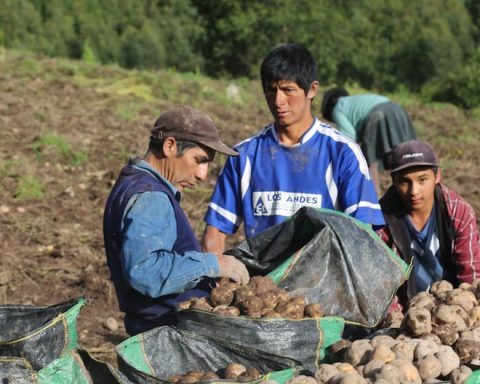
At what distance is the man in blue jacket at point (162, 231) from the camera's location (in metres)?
2.95

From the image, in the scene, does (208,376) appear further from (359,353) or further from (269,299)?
(359,353)

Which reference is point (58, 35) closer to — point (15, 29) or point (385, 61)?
point (15, 29)

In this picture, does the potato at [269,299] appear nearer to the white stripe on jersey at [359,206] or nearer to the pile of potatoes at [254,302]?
the pile of potatoes at [254,302]

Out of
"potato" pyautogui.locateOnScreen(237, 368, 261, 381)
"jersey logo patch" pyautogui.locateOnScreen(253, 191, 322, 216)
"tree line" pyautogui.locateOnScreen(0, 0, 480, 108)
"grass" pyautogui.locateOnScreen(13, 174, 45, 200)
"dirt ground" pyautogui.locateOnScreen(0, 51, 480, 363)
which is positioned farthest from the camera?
"tree line" pyautogui.locateOnScreen(0, 0, 480, 108)

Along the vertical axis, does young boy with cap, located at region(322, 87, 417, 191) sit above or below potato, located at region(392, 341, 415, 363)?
above

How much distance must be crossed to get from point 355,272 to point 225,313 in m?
0.60

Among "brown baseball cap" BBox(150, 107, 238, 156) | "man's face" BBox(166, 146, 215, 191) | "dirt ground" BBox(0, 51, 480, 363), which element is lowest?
"dirt ground" BBox(0, 51, 480, 363)

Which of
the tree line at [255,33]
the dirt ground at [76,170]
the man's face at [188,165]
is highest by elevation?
the tree line at [255,33]

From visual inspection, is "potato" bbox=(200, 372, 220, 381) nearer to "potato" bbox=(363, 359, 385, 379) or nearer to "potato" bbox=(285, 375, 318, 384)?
"potato" bbox=(285, 375, 318, 384)

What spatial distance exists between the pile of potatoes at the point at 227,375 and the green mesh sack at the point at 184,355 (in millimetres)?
50

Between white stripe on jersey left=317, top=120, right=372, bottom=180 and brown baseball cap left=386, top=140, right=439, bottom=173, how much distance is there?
0.52m

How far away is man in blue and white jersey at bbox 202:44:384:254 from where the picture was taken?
12.0ft

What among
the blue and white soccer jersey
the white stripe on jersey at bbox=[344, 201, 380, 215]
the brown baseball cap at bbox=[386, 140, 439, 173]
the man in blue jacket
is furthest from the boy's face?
the brown baseball cap at bbox=[386, 140, 439, 173]

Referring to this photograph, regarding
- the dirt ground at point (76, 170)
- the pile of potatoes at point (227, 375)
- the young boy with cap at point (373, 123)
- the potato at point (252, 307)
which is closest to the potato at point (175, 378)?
the pile of potatoes at point (227, 375)
